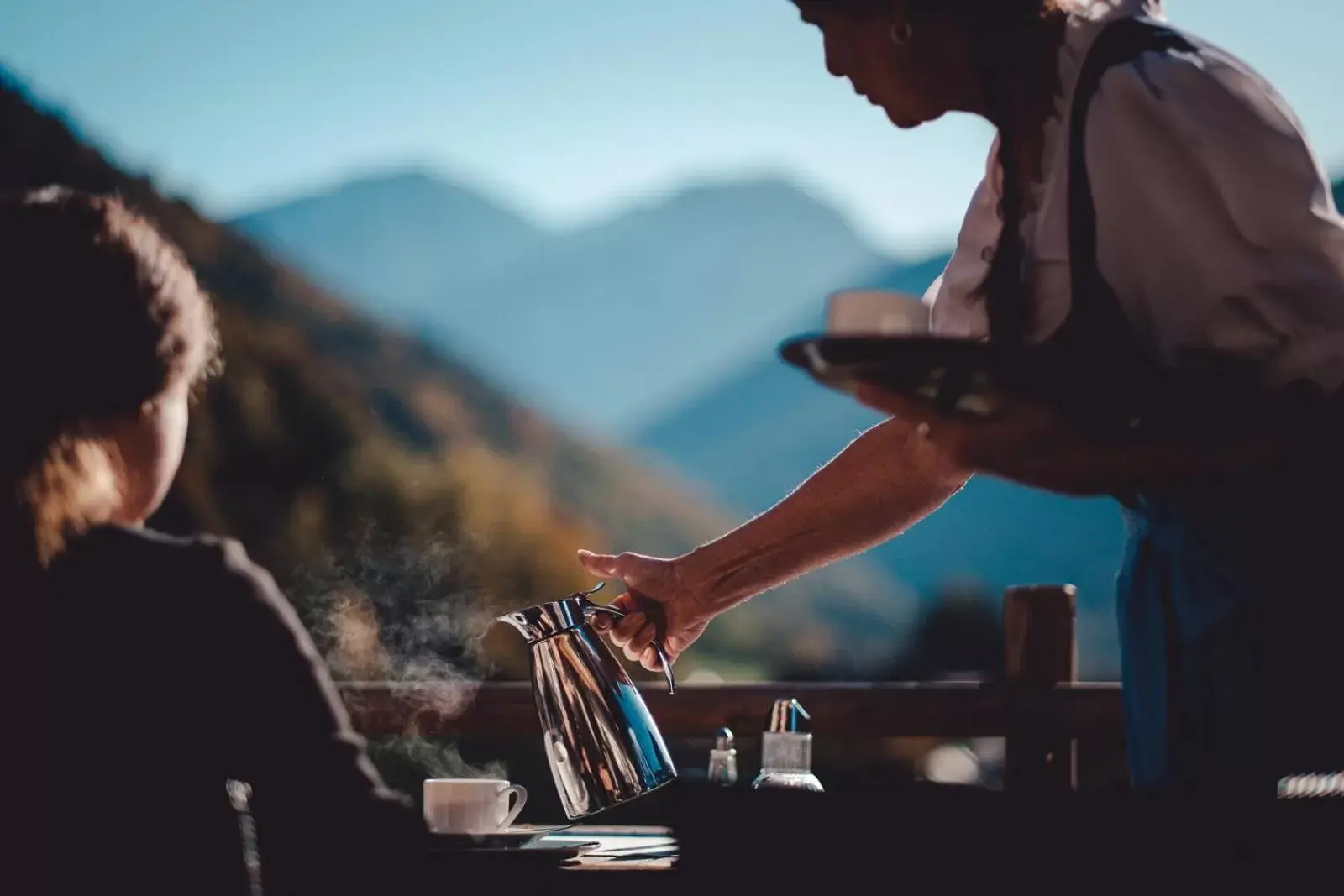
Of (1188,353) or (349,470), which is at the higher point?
(349,470)

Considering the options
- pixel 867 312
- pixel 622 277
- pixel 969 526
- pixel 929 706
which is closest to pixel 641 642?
pixel 867 312

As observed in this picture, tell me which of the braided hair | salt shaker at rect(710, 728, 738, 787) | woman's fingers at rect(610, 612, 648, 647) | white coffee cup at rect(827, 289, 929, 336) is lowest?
salt shaker at rect(710, 728, 738, 787)

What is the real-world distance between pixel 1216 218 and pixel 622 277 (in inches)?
1343

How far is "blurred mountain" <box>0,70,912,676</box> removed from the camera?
12086 millimetres

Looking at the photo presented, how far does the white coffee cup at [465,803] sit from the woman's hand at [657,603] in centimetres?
24

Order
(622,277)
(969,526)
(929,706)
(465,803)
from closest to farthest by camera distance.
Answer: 1. (465,803)
2. (929,706)
3. (969,526)
4. (622,277)

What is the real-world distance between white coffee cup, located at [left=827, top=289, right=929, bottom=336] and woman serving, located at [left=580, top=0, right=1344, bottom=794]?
6 centimetres

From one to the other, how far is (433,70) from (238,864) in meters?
22.1

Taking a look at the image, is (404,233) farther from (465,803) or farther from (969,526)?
(465,803)

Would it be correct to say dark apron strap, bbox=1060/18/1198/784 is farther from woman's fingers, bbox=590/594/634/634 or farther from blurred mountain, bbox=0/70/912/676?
blurred mountain, bbox=0/70/912/676

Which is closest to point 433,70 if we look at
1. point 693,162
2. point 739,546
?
point 693,162

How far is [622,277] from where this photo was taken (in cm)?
3506

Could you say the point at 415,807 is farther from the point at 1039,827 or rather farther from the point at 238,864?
the point at 1039,827

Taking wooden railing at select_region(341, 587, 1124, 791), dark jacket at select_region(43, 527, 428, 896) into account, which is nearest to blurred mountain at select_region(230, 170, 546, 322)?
wooden railing at select_region(341, 587, 1124, 791)
